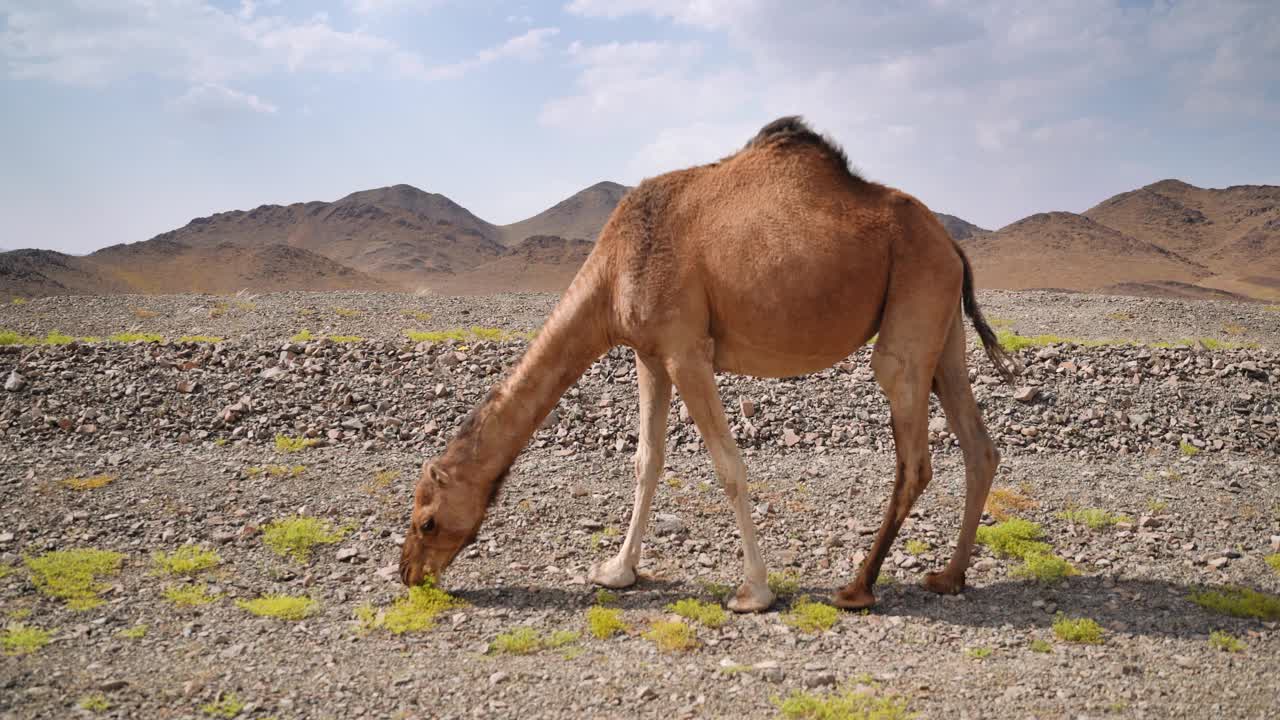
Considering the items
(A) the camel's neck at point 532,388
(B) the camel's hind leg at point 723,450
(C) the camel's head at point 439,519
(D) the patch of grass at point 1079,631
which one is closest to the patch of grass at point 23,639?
(C) the camel's head at point 439,519

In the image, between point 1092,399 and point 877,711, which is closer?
point 877,711

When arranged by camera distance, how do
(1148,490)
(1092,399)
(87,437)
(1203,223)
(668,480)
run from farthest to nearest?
(1203,223)
(1092,399)
(87,437)
(668,480)
(1148,490)

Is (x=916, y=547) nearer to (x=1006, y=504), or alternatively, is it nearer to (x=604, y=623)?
(x=1006, y=504)

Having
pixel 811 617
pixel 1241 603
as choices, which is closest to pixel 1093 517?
pixel 1241 603

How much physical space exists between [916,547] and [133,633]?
A: 6.31 metres

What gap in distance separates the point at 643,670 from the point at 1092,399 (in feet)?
29.5

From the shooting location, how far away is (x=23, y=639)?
5.70m

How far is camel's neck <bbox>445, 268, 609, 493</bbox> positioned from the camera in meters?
6.62

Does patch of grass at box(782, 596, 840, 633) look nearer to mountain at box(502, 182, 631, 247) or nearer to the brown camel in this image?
the brown camel

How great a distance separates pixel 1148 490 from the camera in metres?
8.79

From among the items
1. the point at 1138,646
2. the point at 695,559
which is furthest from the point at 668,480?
the point at 1138,646

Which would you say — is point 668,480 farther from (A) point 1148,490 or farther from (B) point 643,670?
(A) point 1148,490

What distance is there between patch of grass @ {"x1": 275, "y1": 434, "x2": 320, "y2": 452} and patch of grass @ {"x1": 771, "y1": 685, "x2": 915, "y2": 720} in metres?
7.62

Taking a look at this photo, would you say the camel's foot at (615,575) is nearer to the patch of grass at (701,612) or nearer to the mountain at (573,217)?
the patch of grass at (701,612)
